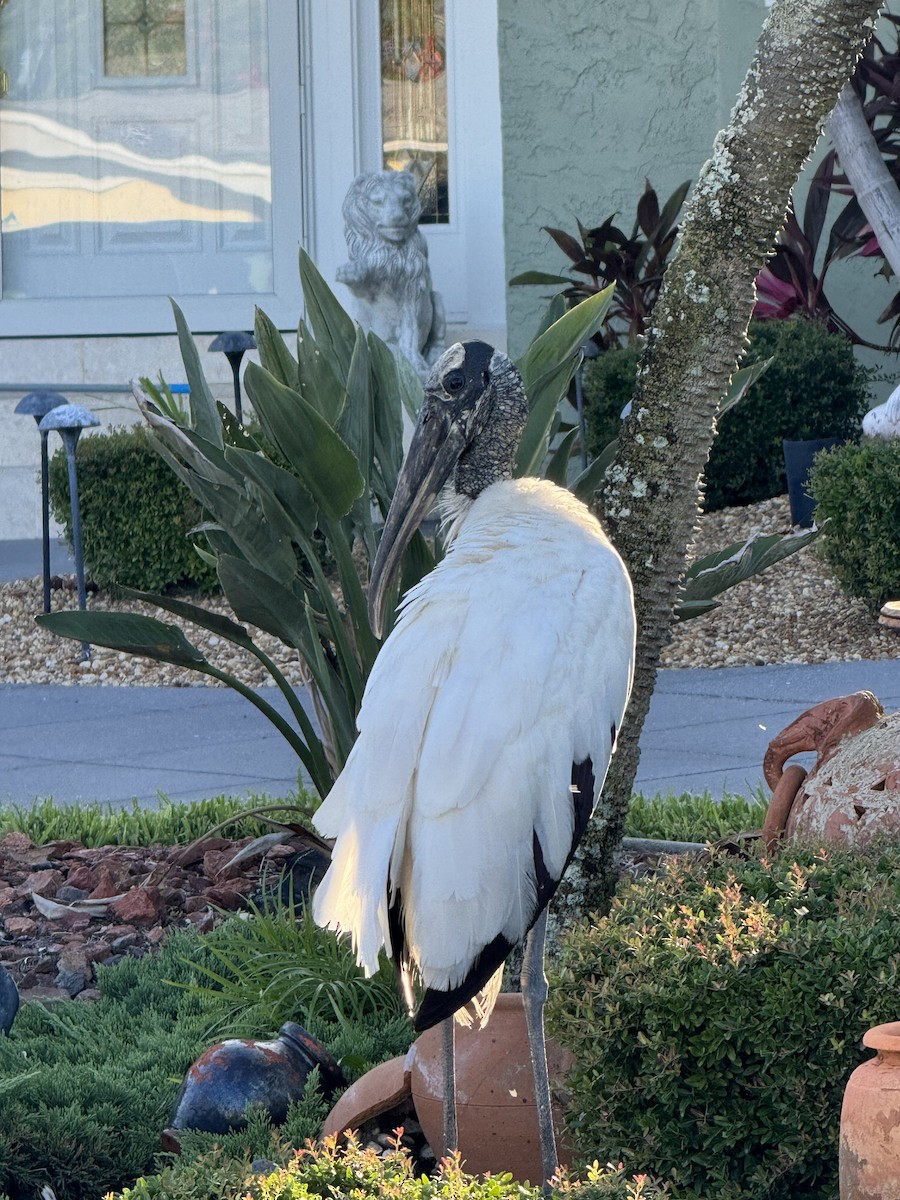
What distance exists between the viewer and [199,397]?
527cm

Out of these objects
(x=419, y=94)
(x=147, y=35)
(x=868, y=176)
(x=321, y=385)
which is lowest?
(x=321, y=385)

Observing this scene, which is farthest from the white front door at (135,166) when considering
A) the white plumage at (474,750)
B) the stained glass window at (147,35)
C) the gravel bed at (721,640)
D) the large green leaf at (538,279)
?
the white plumage at (474,750)

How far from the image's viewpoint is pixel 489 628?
298 centimetres

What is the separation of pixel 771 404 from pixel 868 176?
5.15 feet

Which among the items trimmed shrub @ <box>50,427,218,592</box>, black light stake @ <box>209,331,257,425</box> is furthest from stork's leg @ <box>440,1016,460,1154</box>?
trimmed shrub @ <box>50,427,218,592</box>

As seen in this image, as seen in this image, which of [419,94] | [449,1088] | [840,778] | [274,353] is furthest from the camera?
[419,94]

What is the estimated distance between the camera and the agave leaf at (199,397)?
5195 mm

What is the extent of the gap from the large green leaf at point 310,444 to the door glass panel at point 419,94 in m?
9.62

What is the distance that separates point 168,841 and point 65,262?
9.84 m

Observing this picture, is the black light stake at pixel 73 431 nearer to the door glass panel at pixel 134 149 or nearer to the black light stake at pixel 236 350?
the black light stake at pixel 236 350

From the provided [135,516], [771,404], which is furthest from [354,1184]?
[771,404]

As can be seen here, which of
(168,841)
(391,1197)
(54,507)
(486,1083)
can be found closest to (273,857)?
(168,841)

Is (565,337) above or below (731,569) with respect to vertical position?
above

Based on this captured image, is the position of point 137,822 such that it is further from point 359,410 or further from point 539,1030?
point 539,1030
